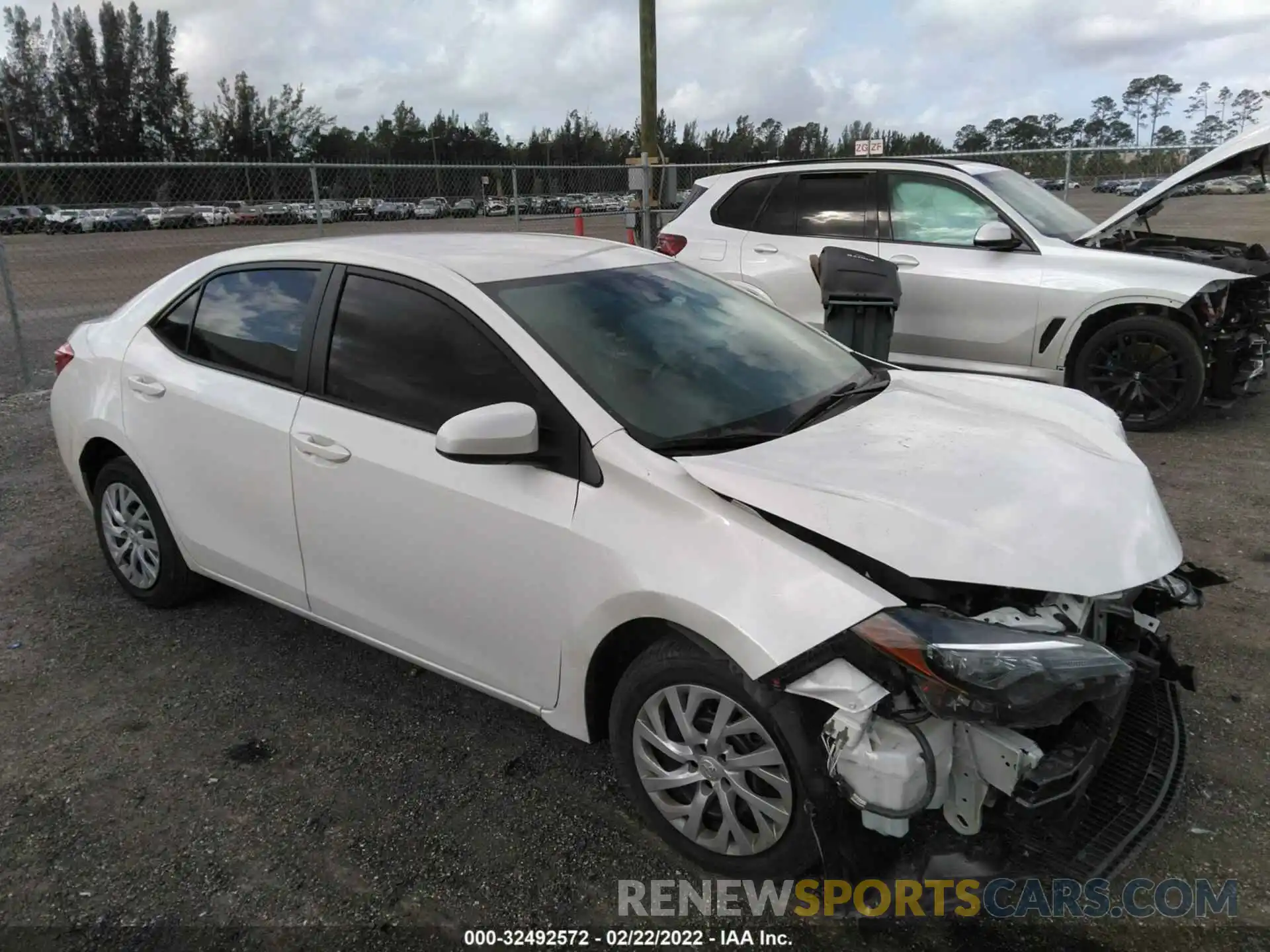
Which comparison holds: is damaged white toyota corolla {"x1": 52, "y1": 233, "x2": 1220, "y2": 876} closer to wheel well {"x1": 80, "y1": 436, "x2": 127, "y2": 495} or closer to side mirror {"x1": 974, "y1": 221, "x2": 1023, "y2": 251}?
wheel well {"x1": 80, "y1": 436, "x2": 127, "y2": 495}

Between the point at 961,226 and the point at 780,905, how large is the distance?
18.4 feet

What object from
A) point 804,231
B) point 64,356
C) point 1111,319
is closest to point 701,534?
point 64,356

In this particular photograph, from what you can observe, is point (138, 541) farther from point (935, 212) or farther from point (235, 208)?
point (235, 208)

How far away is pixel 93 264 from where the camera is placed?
32.6ft

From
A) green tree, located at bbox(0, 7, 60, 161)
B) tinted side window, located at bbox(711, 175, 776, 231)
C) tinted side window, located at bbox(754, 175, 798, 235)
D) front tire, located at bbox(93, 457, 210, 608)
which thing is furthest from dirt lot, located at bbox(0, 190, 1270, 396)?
green tree, located at bbox(0, 7, 60, 161)

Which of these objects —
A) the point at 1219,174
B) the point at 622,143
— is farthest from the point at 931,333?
the point at 622,143

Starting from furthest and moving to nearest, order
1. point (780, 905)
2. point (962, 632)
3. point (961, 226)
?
point (961, 226) < point (780, 905) < point (962, 632)

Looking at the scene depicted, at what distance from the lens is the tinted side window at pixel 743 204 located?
753cm

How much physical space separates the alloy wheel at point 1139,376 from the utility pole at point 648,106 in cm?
688

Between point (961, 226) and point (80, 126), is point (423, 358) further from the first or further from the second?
point (80, 126)

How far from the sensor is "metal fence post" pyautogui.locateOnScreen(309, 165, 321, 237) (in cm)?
955

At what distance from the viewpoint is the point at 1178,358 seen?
6285 mm

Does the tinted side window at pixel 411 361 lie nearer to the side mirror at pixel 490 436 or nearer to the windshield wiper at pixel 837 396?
the side mirror at pixel 490 436

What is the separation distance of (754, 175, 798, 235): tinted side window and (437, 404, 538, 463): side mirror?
5.35 metres
